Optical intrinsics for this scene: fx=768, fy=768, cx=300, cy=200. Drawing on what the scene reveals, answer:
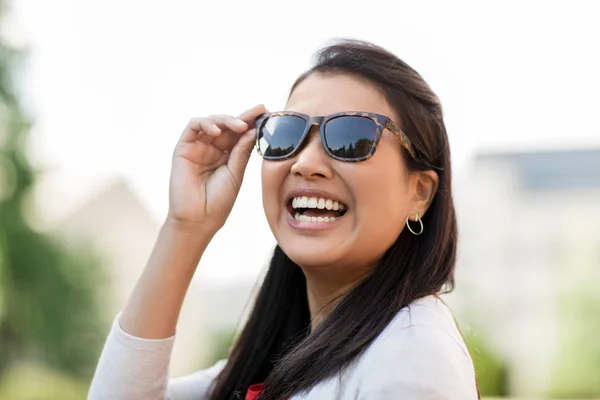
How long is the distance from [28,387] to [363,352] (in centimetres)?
723

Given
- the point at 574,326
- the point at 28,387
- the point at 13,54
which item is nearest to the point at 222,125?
the point at 28,387

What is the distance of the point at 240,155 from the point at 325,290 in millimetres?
479

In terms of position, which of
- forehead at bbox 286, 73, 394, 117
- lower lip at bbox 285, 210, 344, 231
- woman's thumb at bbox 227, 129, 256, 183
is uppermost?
forehead at bbox 286, 73, 394, 117

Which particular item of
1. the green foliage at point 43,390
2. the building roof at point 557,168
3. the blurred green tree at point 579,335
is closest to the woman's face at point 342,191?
the green foliage at point 43,390

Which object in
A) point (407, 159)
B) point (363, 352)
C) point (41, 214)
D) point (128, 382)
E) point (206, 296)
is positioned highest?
point (407, 159)

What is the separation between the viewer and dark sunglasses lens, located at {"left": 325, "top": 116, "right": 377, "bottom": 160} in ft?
5.90

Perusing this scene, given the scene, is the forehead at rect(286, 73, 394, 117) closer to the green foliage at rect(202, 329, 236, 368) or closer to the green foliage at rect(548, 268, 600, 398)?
the green foliage at rect(548, 268, 600, 398)

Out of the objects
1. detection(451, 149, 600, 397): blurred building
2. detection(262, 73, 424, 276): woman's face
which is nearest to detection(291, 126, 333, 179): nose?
detection(262, 73, 424, 276): woman's face

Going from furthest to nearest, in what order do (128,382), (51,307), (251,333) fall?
(51,307) → (251,333) → (128,382)

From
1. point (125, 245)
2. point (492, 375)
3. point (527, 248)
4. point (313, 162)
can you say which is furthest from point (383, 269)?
point (125, 245)

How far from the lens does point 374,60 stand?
A: 6.21 feet

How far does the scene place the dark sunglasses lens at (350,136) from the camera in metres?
1.80

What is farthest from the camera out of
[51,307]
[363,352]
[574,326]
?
[51,307]

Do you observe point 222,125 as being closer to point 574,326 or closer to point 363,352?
point 363,352
